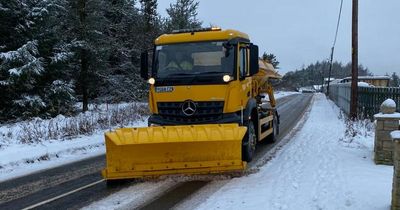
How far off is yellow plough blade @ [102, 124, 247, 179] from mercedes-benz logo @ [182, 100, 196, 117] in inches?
51.1

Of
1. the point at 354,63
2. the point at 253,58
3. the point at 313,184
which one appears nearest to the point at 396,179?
the point at 313,184

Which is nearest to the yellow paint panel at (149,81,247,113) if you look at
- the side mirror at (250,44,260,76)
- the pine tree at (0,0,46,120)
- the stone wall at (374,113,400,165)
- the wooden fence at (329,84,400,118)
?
the side mirror at (250,44,260,76)

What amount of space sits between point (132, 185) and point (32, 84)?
51.2 ft

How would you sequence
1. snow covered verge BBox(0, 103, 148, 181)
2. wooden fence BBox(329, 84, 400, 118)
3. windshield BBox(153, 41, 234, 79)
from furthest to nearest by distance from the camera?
wooden fence BBox(329, 84, 400, 118), snow covered verge BBox(0, 103, 148, 181), windshield BBox(153, 41, 234, 79)

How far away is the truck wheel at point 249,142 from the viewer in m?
10.2

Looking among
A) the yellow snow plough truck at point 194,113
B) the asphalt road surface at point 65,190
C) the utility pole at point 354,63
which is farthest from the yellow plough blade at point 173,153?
the utility pole at point 354,63

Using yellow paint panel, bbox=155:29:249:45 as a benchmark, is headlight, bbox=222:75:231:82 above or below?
below

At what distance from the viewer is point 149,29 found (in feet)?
125

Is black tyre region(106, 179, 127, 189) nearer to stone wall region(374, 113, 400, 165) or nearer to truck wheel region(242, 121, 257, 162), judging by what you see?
truck wheel region(242, 121, 257, 162)

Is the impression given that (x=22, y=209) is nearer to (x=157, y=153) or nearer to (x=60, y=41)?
(x=157, y=153)

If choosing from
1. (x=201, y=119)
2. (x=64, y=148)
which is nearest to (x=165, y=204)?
(x=201, y=119)

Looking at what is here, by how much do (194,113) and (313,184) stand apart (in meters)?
3.03

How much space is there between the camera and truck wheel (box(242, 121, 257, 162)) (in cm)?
1024

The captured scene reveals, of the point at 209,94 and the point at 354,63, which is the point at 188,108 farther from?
the point at 354,63
